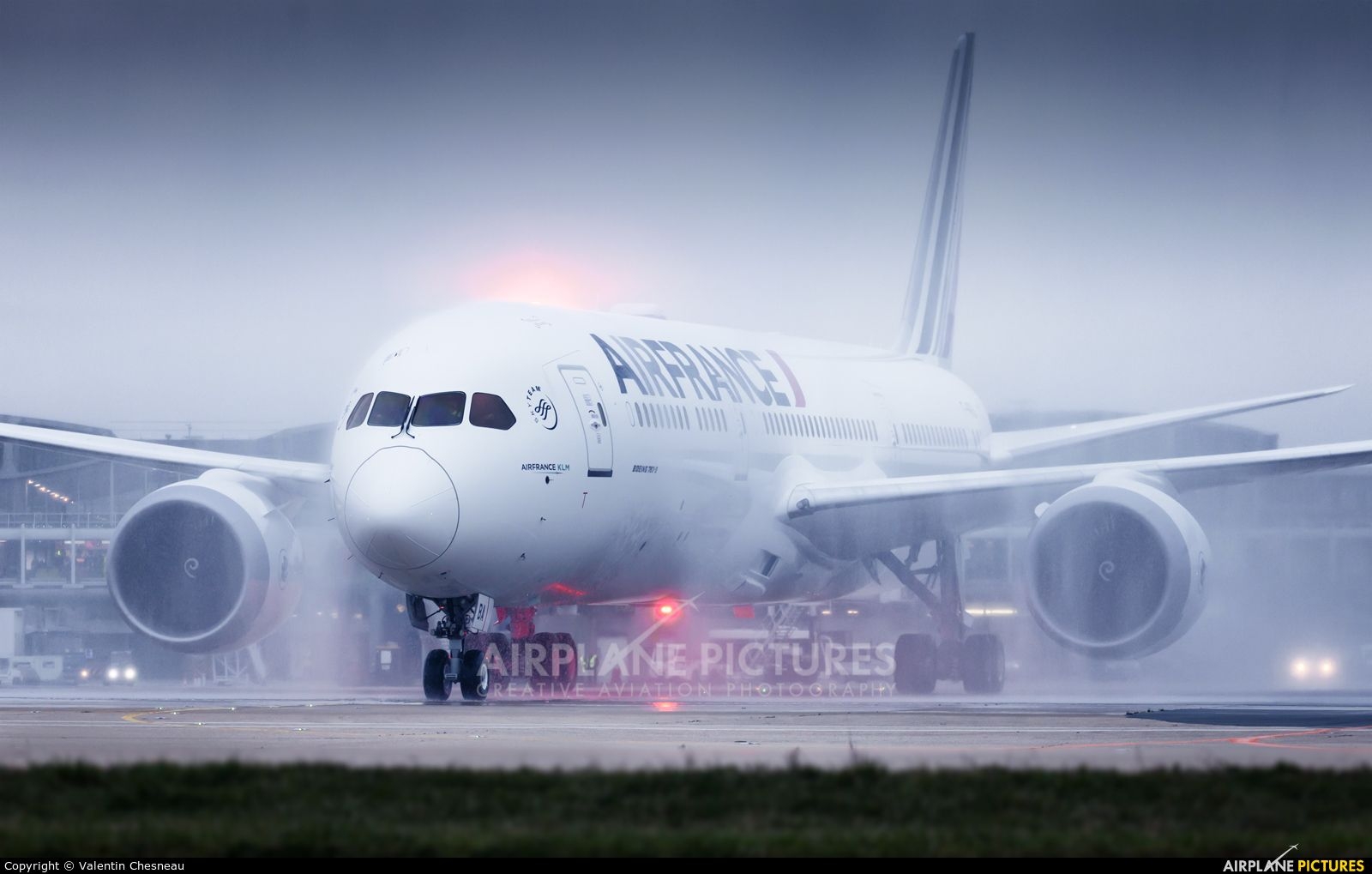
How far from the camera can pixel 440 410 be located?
19.1 metres

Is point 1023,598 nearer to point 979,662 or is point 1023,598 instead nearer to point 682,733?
point 979,662

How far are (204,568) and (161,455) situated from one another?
2.59m

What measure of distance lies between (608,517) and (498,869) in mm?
13418

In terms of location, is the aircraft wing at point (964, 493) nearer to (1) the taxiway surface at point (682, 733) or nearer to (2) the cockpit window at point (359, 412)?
(1) the taxiway surface at point (682, 733)

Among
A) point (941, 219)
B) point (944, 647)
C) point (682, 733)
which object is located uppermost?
point (941, 219)

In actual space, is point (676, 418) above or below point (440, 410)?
above

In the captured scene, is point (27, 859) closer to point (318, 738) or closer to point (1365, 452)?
point (318, 738)

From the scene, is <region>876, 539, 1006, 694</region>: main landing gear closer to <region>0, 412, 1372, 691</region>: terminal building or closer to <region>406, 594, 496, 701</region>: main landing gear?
<region>0, 412, 1372, 691</region>: terminal building

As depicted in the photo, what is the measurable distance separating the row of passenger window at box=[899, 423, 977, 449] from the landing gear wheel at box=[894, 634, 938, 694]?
125 inches

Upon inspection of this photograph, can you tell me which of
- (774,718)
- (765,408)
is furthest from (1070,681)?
(774,718)

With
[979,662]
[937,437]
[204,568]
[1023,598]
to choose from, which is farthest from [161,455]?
[1023,598]

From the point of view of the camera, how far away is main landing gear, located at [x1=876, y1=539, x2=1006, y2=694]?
2766cm

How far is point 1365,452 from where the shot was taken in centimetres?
2123

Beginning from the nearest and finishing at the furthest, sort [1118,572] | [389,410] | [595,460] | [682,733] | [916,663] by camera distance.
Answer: [682,733] → [389,410] → [595,460] → [1118,572] → [916,663]
